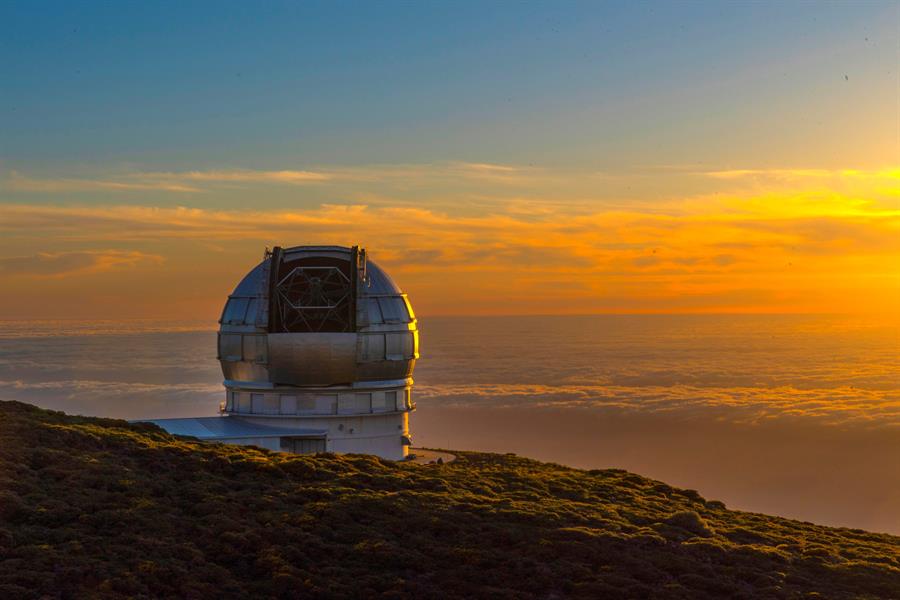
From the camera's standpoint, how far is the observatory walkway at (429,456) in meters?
36.8

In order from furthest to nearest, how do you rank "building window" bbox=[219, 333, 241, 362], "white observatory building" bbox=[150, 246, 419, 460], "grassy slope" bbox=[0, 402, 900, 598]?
"building window" bbox=[219, 333, 241, 362]
"white observatory building" bbox=[150, 246, 419, 460]
"grassy slope" bbox=[0, 402, 900, 598]

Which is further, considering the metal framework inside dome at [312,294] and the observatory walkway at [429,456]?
the observatory walkway at [429,456]

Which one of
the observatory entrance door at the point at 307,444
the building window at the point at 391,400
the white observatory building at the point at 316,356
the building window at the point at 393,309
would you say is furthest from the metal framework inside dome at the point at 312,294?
the observatory entrance door at the point at 307,444

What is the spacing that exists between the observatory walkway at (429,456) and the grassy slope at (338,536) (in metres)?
10.4

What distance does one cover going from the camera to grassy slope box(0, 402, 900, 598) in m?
17.5

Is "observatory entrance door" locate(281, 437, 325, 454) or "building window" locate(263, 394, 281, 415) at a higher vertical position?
"building window" locate(263, 394, 281, 415)

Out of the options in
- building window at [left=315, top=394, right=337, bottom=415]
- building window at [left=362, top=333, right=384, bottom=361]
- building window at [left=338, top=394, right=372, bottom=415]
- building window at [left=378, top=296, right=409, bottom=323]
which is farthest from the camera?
building window at [left=378, top=296, right=409, bottom=323]

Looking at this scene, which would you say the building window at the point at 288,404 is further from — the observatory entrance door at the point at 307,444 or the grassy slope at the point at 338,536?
Result: the grassy slope at the point at 338,536

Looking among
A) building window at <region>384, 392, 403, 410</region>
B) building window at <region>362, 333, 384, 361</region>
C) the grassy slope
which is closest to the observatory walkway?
building window at <region>384, 392, 403, 410</region>

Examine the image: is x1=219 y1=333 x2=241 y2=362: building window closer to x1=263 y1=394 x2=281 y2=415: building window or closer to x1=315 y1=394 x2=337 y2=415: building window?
x1=263 y1=394 x2=281 y2=415: building window

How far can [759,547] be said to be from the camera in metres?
22.1

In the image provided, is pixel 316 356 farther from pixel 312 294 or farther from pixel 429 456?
pixel 429 456

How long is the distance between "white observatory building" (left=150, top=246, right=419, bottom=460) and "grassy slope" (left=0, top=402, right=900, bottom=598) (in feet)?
30.3

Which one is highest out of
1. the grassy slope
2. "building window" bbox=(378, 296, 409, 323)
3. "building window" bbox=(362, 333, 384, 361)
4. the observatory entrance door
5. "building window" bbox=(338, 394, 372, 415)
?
"building window" bbox=(378, 296, 409, 323)
